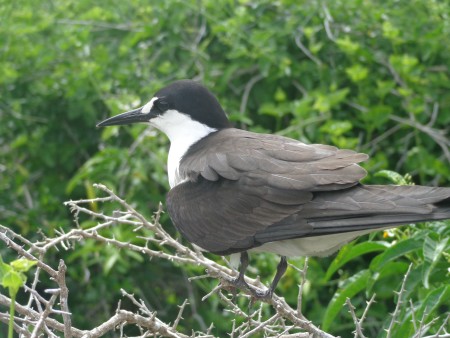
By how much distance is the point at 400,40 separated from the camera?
5.62 meters

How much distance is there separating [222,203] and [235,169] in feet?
0.45

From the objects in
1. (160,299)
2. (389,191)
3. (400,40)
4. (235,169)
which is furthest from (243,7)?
(389,191)

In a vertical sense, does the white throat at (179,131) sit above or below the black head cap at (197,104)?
below

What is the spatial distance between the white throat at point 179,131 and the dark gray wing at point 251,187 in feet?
1.26

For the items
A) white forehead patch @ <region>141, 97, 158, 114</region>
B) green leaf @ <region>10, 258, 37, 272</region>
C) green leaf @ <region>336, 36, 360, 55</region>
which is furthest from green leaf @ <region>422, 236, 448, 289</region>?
green leaf @ <region>336, 36, 360, 55</region>

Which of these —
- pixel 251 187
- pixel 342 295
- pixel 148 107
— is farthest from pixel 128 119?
pixel 342 295

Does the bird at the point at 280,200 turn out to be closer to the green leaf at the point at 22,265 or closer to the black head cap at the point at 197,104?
the black head cap at the point at 197,104

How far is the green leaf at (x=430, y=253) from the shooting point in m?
3.64

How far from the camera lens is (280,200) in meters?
3.63

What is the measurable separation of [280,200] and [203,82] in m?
2.36

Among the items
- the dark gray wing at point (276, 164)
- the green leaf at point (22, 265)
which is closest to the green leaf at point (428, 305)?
the dark gray wing at point (276, 164)

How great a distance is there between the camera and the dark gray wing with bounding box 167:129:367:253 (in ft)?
11.8

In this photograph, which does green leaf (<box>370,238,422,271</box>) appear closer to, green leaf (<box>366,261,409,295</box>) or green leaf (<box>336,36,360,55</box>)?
green leaf (<box>366,261,409,295</box>)

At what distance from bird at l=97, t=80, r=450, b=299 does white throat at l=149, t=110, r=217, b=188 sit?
0.19 m
